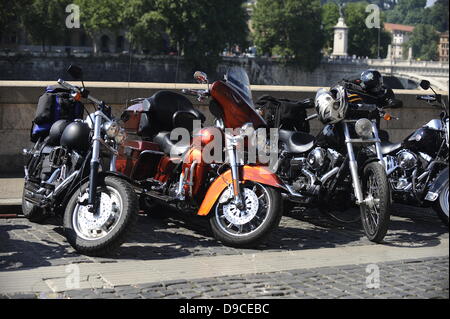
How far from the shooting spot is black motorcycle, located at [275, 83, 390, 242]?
279 inches

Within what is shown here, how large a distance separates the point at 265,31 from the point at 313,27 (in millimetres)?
7963

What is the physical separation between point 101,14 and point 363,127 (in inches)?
2863

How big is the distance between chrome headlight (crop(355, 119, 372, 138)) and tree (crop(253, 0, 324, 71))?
67403mm

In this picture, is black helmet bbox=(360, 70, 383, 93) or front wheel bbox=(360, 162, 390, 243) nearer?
front wheel bbox=(360, 162, 390, 243)

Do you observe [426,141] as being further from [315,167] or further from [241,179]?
[241,179]

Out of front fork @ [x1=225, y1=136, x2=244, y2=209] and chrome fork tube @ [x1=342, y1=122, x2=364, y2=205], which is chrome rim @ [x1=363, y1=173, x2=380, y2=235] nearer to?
chrome fork tube @ [x1=342, y1=122, x2=364, y2=205]

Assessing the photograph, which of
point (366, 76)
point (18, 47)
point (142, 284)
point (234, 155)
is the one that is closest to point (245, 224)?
point (234, 155)

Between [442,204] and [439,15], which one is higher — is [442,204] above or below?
below

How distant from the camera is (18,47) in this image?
246 ft

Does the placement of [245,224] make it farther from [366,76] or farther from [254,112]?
[366,76]

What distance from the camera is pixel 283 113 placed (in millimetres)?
8461

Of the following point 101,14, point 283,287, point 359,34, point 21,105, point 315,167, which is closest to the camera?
point 283,287

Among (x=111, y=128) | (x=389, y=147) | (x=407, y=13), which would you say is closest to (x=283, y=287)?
(x=407, y=13)

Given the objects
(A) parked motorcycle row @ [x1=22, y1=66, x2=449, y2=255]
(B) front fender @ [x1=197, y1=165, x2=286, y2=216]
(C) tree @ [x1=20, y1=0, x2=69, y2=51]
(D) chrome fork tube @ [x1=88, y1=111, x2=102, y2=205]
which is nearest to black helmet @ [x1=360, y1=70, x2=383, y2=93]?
(A) parked motorcycle row @ [x1=22, y1=66, x2=449, y2=255]
